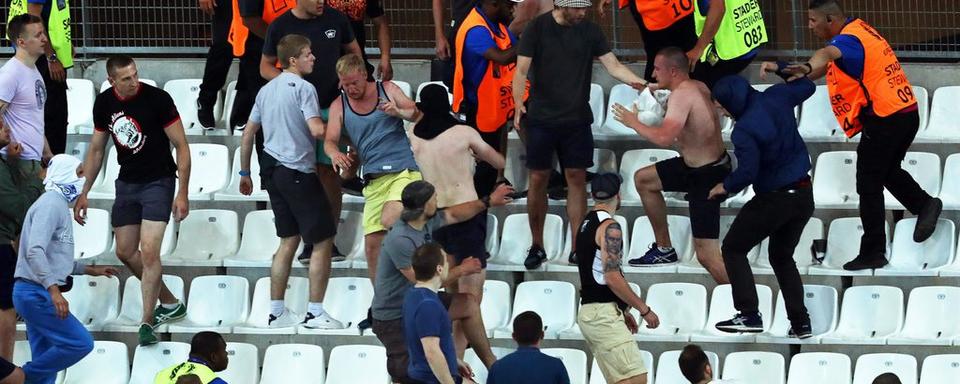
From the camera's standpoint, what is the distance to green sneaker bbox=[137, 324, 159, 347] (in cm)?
1131

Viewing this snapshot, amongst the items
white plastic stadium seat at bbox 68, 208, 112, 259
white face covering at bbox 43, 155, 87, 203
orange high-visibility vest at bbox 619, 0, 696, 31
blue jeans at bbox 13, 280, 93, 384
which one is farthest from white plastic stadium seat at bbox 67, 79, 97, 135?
orange high-visibility vest at bbox 619, 0, 696, 31

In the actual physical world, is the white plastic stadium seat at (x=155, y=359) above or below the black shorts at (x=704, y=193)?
below

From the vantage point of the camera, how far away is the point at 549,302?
1143 centimetres

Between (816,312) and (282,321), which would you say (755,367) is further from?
(282,321)

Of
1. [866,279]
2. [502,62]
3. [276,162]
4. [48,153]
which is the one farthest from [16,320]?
[866,279]

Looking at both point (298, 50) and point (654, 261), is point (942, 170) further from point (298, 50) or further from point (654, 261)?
point (298, 50)

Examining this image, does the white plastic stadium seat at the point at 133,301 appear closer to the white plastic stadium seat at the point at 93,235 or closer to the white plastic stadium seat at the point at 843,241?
the white plastic stadium seat at the point at 93,235

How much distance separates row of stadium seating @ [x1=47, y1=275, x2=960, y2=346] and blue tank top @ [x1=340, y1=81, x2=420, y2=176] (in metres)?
1.10

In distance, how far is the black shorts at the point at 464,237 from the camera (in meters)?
10.8

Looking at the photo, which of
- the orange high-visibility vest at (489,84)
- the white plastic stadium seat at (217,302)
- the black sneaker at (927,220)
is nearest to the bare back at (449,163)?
the orange high-visibility vest at (489,84)

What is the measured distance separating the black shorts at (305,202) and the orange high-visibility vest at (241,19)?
134 centimetres

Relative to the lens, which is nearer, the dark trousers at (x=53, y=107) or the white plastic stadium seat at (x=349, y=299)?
the white plastic stadium seat at (x=349, y=299)

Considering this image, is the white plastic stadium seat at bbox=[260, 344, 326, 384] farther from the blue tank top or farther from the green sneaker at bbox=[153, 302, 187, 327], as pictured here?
the blue tank top

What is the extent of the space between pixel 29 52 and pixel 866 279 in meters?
5.51
